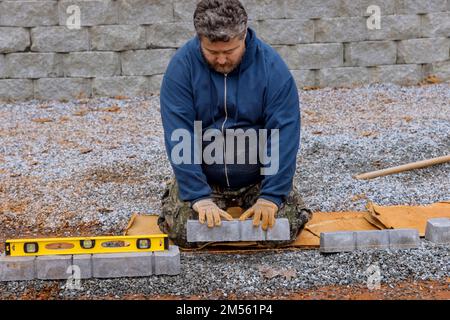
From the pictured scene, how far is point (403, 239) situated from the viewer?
4.43m

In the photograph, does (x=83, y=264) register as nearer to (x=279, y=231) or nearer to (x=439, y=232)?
(x=279, y=231)

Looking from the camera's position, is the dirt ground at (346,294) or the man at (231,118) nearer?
the dirt ground at (346,294)

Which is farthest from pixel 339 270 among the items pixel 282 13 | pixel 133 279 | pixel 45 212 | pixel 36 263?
pixel 282 13

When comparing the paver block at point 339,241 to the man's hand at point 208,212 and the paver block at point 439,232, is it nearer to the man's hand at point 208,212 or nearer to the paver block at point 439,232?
the paver block at point 439,232

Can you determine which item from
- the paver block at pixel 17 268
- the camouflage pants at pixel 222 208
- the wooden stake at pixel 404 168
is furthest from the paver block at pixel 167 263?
the wooden stake at pixel 404 168

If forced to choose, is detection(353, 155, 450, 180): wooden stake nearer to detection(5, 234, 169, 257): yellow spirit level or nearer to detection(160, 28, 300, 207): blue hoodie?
detection(160, 28, 300, 207): blue hoodie

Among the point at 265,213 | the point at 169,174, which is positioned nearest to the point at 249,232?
the point at 265,213

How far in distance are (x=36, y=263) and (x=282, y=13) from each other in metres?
5.96

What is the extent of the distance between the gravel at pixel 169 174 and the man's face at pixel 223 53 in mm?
1131

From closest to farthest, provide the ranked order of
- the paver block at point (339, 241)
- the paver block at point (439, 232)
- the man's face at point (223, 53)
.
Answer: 1. the man's face at point (223, 53)
2. the paver block at point (339, 241)
3. the paver block at point (439, 232)

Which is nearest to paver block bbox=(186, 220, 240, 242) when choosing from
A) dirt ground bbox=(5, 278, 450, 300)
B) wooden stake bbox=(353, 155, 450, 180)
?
dirt ground bbox=(5, 278, 450, 300)

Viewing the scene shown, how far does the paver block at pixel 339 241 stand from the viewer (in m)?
4.38

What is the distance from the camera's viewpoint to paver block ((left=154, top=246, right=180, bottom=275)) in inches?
160

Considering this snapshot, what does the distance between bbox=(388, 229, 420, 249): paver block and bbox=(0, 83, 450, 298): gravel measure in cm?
7
